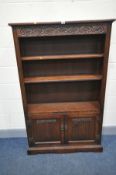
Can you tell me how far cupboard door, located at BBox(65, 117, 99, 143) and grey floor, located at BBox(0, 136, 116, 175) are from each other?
21cm

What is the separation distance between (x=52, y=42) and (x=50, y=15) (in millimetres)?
319

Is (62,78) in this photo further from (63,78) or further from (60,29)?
(60,29)

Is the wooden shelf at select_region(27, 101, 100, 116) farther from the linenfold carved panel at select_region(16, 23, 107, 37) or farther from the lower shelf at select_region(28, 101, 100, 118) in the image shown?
the linenfold carved panel at select_region(16, 23, 107, 37)

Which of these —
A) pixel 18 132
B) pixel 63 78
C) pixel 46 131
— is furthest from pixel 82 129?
pixel 18 132

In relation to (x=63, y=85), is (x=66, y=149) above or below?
below

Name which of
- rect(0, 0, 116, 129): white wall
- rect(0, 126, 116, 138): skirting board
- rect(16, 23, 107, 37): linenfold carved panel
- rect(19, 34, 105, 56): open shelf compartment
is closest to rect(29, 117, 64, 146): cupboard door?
rect(0, 126, 116, 138): skirting board

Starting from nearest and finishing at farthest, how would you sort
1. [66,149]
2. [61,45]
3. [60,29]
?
1. [60,29]
2. [61,45]
3. [66,149]

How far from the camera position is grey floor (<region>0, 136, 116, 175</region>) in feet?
6.89

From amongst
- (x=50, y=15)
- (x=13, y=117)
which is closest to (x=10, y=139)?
(x=13, y=117)

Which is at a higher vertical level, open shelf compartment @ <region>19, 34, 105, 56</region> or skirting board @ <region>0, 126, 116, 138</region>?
open shelf compartment @ <region>19, 34, 105, 56</region>

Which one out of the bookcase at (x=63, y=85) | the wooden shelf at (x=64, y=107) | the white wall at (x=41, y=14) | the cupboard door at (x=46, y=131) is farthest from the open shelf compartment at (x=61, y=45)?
the cupboard door at (x=46, y=131)

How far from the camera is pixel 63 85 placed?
2.27 meters

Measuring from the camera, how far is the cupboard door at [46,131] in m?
2.20

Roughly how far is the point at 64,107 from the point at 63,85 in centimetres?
27
